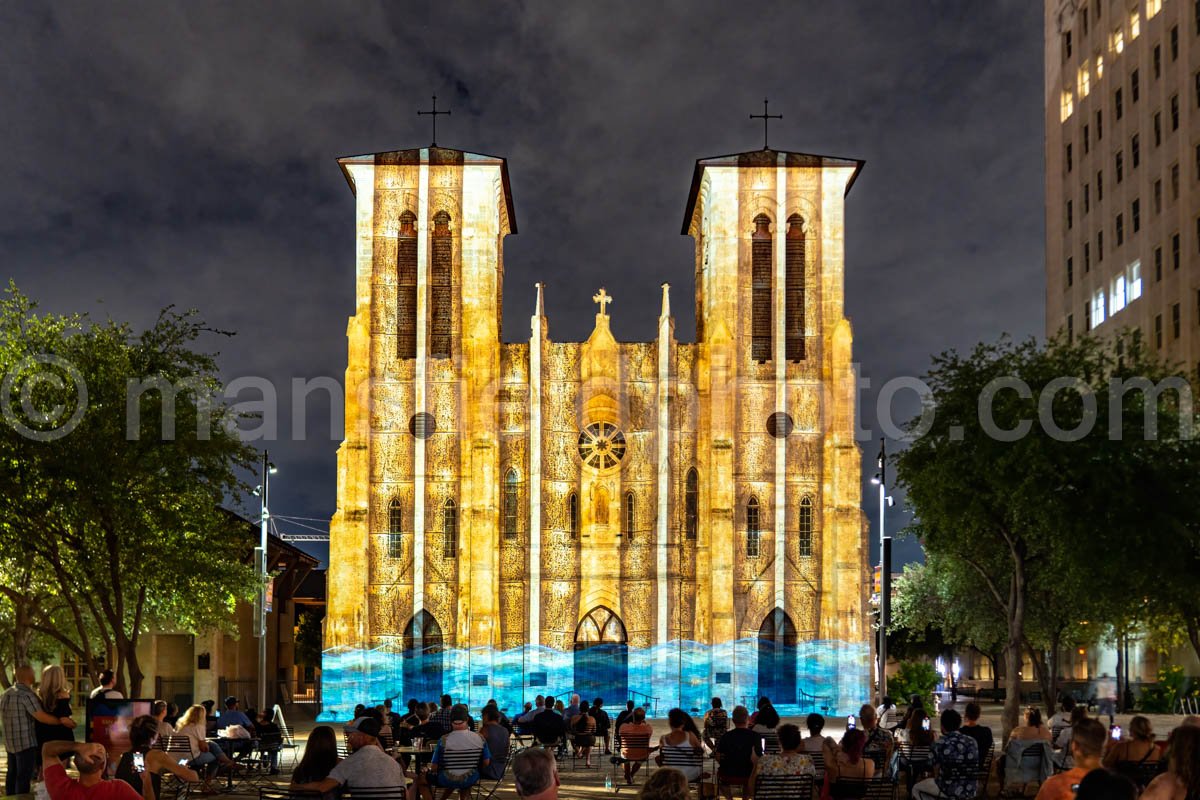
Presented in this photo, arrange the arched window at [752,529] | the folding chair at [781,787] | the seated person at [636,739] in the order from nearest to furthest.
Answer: the folding chair at [781,787]
the seated person at [636,739]
the arched window at [752,529]

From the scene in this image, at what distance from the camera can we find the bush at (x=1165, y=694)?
38062 mm

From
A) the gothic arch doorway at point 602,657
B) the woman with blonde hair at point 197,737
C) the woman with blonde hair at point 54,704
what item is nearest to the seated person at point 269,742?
the woman with blonde hair at point 197,737

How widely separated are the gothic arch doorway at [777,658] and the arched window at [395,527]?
13315mm

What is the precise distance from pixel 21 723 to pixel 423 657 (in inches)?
1260

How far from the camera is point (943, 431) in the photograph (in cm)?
2947

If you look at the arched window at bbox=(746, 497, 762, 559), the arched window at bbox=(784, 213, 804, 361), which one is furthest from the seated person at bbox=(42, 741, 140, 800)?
the arched window at bbox=(784, 213, 804, 361)

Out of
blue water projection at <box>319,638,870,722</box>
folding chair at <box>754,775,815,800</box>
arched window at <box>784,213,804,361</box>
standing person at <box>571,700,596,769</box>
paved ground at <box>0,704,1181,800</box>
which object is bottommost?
blue water projection at <box>319,638,870,722</box>

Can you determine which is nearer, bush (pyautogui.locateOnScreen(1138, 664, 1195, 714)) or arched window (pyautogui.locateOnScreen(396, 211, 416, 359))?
bush (pyautogui.locateOnScreen(1138, 664, 1195, 714))

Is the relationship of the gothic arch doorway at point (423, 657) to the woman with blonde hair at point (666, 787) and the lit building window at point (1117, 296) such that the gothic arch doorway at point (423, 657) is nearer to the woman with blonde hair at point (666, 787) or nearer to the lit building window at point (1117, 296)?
the lit building window at point (1117, 296)

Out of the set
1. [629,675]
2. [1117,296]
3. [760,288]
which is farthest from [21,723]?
[1117,296]

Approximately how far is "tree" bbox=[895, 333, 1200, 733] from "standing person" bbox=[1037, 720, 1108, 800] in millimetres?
17857

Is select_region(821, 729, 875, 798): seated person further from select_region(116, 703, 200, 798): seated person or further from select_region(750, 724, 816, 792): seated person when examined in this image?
select_region(116, 703, 200, 798): seated person

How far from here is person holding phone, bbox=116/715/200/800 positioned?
11.3m

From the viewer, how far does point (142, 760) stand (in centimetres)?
1155
